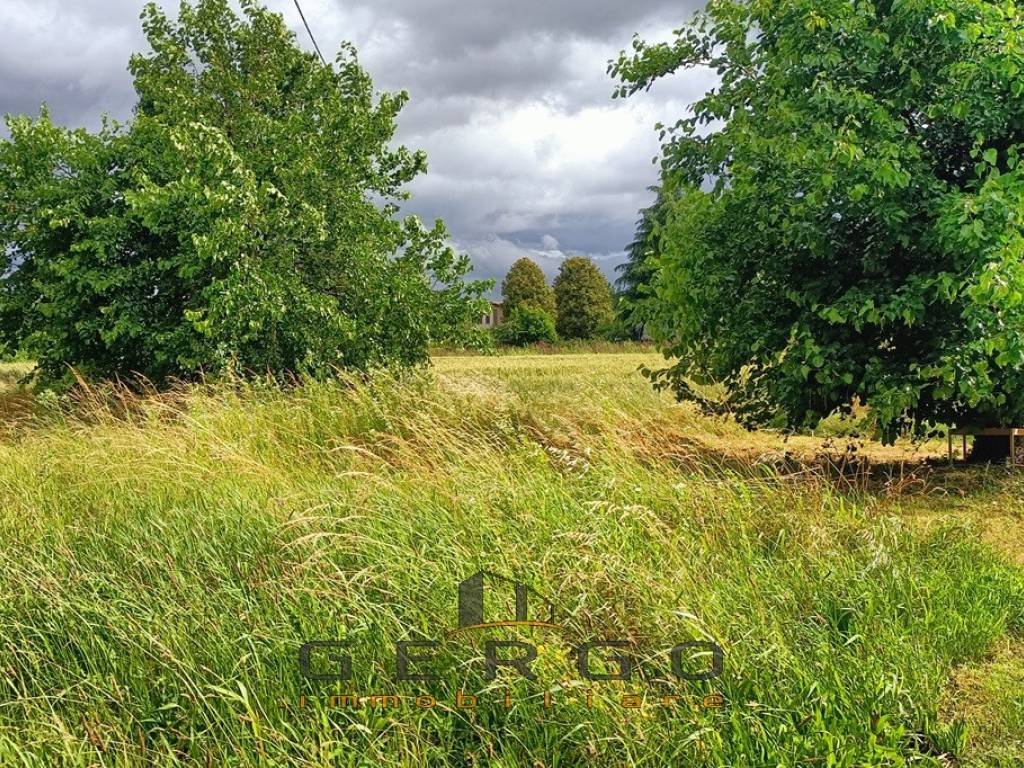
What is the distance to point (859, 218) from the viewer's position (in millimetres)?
6941

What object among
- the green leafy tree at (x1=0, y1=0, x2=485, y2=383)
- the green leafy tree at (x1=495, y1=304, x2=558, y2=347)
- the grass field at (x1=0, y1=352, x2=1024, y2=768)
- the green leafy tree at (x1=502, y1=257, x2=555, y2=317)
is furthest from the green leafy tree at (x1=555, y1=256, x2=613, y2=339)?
the grass field at (x1=0, y1=352, x2=1024, y2=768)

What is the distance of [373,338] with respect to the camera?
11969 millimetres

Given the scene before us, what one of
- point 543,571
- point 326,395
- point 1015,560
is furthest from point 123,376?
point 1015,560

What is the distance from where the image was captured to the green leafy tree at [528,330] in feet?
170

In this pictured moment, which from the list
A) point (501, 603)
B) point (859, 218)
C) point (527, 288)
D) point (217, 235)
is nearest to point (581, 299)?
point (527, 288)

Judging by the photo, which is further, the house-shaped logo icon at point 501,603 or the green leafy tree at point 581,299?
the green leafy tree at point 581,299

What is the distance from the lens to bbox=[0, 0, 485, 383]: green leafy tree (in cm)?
1034

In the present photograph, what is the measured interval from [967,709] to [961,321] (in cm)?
443

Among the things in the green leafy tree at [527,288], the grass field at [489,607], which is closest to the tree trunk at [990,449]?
the grass field at [489,607]

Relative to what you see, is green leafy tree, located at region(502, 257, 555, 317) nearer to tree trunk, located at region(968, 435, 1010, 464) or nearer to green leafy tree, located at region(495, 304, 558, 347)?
green leafy tree, located at region(495, 304, 558, 347)

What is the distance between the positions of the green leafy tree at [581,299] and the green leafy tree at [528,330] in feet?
16.1

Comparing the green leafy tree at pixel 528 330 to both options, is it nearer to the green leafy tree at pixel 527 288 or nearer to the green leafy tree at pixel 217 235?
the green leafy tree at pixel 527 288

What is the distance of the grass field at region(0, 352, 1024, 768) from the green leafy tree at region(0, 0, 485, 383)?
230 inches

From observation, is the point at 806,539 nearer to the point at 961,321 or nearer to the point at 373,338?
the point at 961,321
